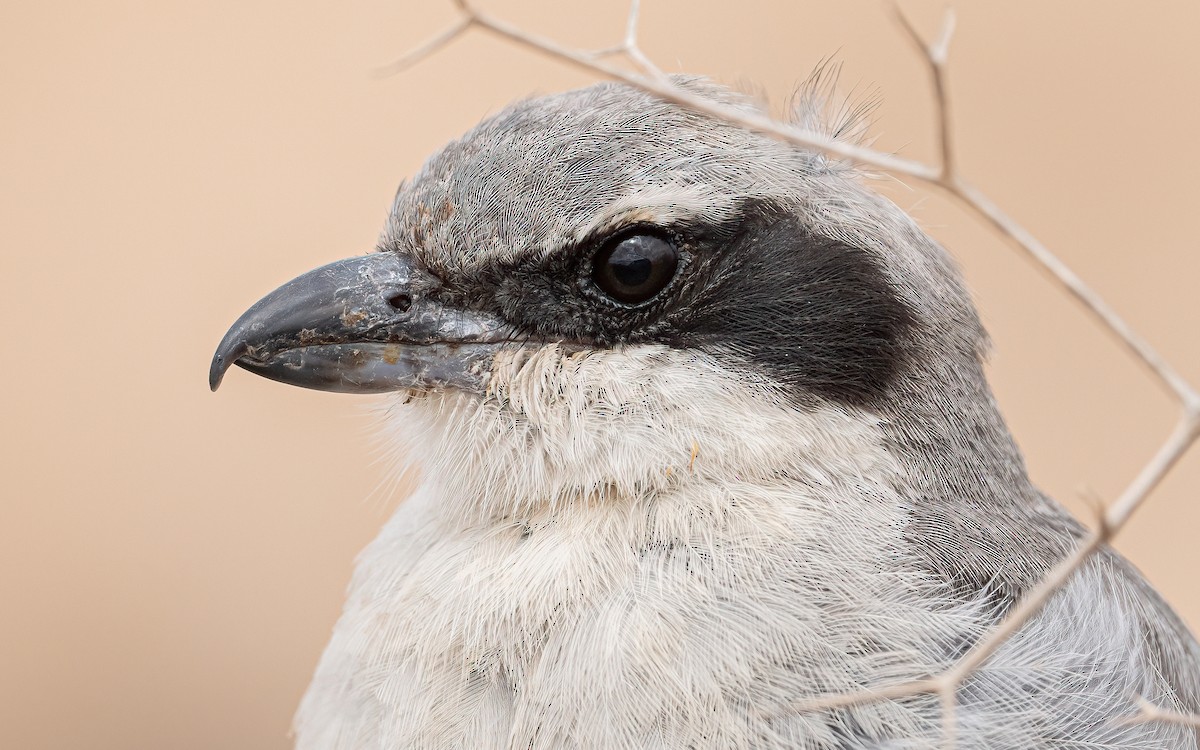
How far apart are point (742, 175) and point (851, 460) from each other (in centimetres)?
65

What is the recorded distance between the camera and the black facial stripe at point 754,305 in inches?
103

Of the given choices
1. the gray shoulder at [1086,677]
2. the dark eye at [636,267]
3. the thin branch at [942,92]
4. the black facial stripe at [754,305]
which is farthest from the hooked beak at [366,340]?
the thin branch at [942,92]

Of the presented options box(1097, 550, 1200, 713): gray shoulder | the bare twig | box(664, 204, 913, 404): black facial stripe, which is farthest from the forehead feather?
box(1097, 550, 1200, 713): gray shoulder

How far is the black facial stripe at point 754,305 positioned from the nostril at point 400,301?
0.53ft

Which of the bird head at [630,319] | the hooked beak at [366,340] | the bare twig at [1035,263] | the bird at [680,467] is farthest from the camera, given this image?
the hooked beak at [366,340]

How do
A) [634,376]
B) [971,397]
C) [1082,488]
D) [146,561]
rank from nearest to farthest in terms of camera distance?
1. [1082,488]
2. [634,376]
3. [971,397]
4. [146,561]

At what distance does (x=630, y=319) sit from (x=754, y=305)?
0.27m

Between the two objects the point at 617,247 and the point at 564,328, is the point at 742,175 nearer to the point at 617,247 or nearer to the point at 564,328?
the point at 617,247

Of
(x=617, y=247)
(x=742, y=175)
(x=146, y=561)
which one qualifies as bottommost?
(x=146, y=561)

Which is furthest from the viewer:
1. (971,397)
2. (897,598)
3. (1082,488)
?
(971,397)

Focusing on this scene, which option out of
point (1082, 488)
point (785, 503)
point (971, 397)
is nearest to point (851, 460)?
point (785, 503)

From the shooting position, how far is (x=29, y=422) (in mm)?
5387

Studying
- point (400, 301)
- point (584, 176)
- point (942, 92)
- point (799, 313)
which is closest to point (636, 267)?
point (584, 176)

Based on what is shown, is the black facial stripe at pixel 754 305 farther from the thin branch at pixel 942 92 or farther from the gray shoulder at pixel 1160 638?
the thin branch at pixel 942 92
